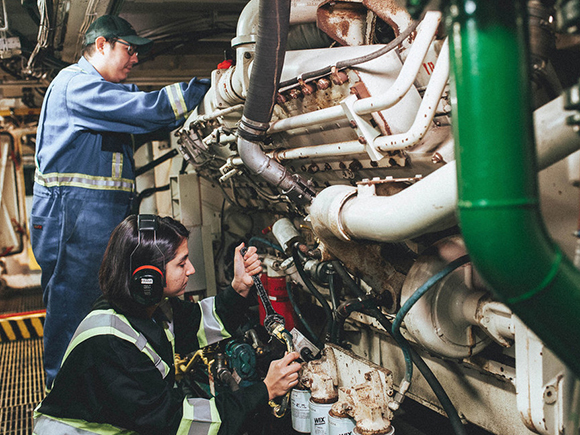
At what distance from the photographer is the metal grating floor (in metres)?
3.22

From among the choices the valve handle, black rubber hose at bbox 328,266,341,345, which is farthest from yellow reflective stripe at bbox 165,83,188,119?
black rubber hose at bbox 328,266,341,345

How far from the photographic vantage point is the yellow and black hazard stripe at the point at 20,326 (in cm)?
499

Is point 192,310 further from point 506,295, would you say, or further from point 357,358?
point 506,295

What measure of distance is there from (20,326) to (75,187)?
9.36 ft

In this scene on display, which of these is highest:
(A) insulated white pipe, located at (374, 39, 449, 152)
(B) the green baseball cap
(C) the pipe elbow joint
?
(B) the green baseball cap

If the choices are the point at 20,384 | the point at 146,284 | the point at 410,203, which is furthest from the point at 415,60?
the point at 20,384

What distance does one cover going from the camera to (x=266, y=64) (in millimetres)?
1762

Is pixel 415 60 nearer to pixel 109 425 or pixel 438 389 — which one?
pixel 438 389

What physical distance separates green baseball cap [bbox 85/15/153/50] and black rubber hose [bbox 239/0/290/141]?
1285 millimetres

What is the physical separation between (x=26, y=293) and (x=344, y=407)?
6.38 m

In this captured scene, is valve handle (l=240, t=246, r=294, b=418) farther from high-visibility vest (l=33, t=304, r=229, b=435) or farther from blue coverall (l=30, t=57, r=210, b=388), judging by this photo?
blue coverall (l=30, t=57, r=210, b=388)

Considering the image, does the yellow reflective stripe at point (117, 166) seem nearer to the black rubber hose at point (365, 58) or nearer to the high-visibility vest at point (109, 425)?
the high-visibility vest at point (109, 425)

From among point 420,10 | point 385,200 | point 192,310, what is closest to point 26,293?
point 192,310

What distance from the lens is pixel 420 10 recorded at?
0.77 meters
